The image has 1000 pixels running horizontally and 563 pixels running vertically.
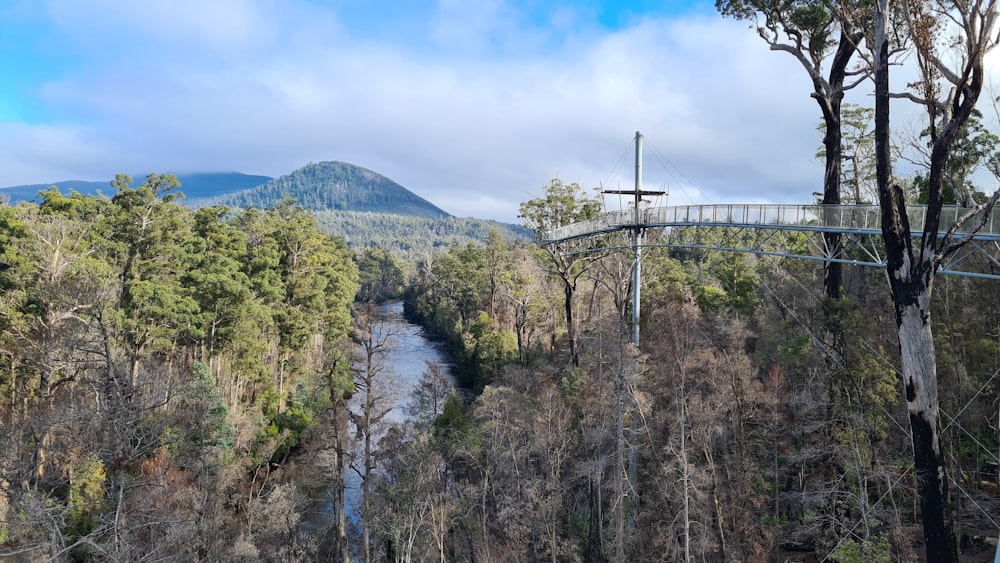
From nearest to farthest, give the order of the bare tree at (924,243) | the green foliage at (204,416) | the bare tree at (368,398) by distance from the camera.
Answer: the bare tree at (924,243) → the bare tree at (368,398) → the green foliage at (204,416)

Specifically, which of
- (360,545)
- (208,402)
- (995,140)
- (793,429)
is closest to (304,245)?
(208,402)

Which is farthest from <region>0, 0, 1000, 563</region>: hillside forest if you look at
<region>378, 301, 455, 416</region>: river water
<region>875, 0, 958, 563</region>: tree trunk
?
<region>378, 301, 455, 416</region>: river water

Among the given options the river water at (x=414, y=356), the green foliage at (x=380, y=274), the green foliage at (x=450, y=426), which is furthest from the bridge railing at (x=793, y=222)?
the green foliage at (x=380, y=274)

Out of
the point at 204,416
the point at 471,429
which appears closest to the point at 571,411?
the point at 471,429

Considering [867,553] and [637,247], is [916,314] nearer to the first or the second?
[867,553]

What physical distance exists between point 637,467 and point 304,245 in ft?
73.8

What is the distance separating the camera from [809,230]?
14039 mm

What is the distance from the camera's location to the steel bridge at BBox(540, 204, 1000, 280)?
1036 cm

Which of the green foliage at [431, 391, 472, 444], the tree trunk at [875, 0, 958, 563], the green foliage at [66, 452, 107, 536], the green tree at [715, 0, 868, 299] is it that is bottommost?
the green foliage at [66, 452, 107, 536]

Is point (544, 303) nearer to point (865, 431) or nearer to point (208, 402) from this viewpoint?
point (208, 402)

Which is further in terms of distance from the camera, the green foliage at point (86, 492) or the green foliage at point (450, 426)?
the green foliage at point (450, 426)

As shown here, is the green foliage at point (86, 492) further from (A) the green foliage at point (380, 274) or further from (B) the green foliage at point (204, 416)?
(A) the green foliage at point (380, 274)

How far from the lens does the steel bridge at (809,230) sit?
408 inches

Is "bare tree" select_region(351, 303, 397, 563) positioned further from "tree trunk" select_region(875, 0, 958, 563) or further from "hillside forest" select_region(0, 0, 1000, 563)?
"tree trunk" select_region(875, 0, 958, 563)
